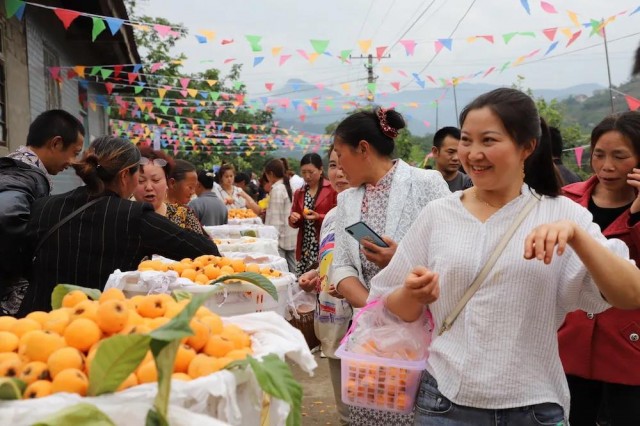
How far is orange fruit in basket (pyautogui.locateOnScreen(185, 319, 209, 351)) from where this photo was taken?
163 cm

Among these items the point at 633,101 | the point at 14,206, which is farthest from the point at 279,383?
the point at 633,101

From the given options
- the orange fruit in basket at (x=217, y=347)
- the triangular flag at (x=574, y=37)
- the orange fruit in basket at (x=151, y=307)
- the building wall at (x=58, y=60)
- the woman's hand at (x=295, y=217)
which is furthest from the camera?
the triangular flag at (x=574, y=37)

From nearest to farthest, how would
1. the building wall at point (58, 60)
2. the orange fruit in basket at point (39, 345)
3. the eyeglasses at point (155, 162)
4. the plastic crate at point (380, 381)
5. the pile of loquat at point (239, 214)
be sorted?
the orange fruit in basket at point (39, 345), the plastic crate at point (380, 381), the eyeglasses at point (155, 162), the building wall at point (58, 60), the pile of loquat at point (239, 214)

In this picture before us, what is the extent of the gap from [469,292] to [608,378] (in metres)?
1.05

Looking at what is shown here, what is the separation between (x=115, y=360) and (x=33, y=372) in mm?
217

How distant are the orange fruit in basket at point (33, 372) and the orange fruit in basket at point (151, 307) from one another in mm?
345

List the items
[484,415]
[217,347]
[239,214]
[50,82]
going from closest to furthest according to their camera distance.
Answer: [217,347]
[484,415]
[50,82]
[239,214]

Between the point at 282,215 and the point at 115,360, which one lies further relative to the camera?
the point at 282,215

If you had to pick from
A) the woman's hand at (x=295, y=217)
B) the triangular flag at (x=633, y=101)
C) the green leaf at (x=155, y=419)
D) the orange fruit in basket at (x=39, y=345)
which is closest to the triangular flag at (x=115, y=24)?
the woman's hand at (x=295, y=217)

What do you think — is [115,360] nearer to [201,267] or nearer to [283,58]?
[201,267]

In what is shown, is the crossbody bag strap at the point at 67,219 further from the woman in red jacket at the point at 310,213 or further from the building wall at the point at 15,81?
the building wall at the point at 15,81

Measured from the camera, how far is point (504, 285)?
6.21 ft

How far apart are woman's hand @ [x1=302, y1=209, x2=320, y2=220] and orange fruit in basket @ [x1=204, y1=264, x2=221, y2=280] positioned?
3.56 m

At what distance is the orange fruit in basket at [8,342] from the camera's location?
4.94ft
